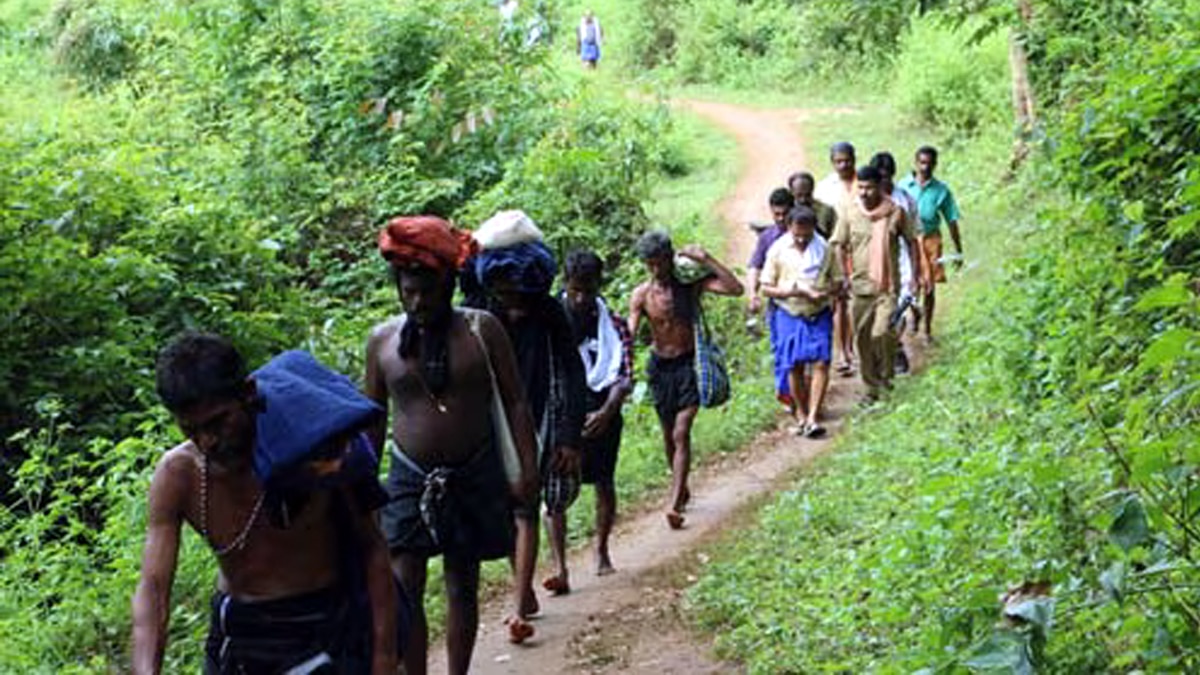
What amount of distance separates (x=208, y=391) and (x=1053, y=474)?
2.00 metres

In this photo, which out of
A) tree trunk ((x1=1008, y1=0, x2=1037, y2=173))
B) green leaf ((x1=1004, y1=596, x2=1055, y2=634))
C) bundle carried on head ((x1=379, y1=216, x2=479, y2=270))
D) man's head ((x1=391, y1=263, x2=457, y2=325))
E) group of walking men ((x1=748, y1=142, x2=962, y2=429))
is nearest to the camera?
green leaf ((x1=1004, y1=596, x2=1055, y2=634))

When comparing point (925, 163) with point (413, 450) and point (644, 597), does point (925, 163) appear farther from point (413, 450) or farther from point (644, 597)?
point (413, 450)

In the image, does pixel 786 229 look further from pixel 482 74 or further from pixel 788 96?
pixel 788 96

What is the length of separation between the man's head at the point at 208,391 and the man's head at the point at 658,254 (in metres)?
5.10

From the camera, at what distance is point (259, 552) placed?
383cm

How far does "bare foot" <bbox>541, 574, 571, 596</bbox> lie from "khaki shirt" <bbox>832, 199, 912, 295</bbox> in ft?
14.0

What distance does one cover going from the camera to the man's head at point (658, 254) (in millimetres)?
8625

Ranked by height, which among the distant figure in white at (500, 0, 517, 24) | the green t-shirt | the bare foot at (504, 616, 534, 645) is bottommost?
the bare foot at (504, 616, 534, 645)

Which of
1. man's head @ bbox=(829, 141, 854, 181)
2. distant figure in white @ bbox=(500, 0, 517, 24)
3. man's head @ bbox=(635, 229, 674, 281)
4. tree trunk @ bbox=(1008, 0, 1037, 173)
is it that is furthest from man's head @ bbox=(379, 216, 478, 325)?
distant figure in white @ bbox=(500, 0, 517, 24)

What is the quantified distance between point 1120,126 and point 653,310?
2.85m

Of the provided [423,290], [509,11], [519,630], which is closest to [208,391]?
[423,290]

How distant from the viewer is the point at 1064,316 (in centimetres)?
731

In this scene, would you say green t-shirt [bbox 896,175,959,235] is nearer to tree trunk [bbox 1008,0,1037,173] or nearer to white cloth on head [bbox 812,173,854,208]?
white cloth on head [bbox 812,173,854,208]

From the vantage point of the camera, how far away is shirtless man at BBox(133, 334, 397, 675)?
145 inches
